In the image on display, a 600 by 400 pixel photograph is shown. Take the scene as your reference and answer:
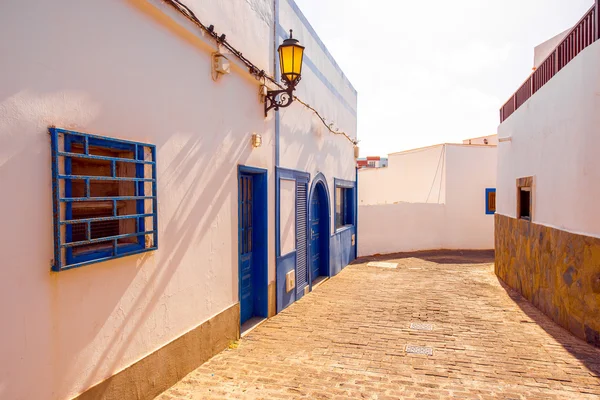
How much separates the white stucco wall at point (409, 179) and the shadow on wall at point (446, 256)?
92.5 inches

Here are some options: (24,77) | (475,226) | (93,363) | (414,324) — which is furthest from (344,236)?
(24,77)

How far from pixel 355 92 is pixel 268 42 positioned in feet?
24.7

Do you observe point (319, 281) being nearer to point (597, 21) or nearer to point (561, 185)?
point (561, 185)

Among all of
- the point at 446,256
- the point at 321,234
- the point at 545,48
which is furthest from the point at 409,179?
the point at 321,234

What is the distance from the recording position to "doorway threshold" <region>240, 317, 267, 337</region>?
6160 millimetres

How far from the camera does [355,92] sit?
1396 cm

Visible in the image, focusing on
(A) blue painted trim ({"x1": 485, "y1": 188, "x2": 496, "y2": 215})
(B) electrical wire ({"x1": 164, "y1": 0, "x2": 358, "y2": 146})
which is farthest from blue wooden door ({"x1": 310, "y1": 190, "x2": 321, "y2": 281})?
(A) blue painted trim ({"x1": 485, "y1": 188, "x2": 496, "y2": 215})

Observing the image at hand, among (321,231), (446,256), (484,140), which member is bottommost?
(446,256)

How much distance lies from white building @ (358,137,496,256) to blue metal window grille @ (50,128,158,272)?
1213cm

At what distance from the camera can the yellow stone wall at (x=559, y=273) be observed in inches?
226

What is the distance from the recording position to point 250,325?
21.1 feet

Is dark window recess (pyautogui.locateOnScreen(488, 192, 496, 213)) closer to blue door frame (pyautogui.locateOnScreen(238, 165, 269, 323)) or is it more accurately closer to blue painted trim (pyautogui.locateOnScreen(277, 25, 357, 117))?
blue painted trim (pyautogui.locateOnScreen(277, 25, 357, 117))

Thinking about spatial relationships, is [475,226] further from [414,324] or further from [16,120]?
[16,120]

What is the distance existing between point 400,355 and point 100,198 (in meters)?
4.05
